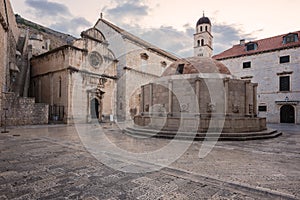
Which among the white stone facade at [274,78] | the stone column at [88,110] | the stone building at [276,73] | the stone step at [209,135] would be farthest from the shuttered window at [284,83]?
the stone column at [88,110]

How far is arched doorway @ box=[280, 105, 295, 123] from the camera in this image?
22.3 m

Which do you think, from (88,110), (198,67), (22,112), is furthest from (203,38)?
(22,112)

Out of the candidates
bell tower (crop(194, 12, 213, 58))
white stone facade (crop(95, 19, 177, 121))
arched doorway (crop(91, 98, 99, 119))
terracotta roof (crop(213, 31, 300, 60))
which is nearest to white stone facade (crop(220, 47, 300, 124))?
terracotta roof (crop(213, 31, 300, 60))

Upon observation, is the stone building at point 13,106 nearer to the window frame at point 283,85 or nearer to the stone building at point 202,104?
the stone building at point 202,104

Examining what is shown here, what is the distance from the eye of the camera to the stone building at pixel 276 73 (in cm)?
2228

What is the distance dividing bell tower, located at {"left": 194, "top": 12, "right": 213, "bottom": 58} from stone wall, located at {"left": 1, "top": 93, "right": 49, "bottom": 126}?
34.2 metres

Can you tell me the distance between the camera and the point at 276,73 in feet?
77.5

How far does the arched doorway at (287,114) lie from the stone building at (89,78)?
18928 mm

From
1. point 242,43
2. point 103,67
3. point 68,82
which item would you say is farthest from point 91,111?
point 242,43

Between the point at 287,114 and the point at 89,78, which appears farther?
the point at 287,114

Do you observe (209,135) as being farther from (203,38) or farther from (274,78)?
(203,38)

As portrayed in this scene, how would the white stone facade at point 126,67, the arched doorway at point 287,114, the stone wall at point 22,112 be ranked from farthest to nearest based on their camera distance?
1. the white stone facade at point 126,67
2. the arched doorway at point 287,114
3. the stone wall at point 22,112

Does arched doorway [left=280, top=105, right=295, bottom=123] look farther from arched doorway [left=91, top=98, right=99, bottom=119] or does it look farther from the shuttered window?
arched doorway [left=91, top=98, right=99, bottom=119]

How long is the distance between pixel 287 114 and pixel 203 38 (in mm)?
25059
